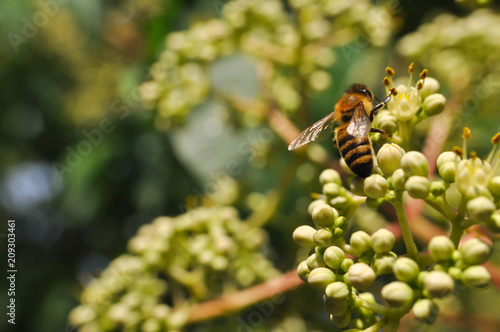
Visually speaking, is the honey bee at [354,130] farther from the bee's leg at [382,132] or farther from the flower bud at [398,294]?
the flower bud at [398,294]

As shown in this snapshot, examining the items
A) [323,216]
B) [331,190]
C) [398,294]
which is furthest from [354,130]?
[398,294]

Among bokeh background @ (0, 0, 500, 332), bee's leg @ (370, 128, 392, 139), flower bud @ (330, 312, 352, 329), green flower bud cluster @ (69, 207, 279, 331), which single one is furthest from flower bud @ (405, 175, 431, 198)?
green flower bud cluster @ (69, 207, 279, 331)

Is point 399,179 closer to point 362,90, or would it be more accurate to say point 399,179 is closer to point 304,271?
point 304,271

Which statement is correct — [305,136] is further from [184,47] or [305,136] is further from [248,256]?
[184,47]

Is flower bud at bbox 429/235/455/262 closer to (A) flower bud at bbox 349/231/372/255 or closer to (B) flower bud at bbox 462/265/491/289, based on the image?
(B) flower bud at bbox 462/265/491/289

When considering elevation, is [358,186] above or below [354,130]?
below

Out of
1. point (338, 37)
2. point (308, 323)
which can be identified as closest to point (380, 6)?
point (338, 37)

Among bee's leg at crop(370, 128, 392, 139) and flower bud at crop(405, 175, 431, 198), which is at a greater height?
bee's leg at crop(370, 128, 392, 139)
